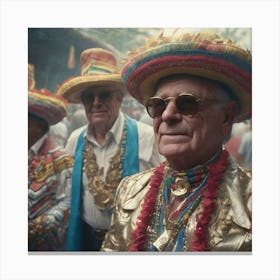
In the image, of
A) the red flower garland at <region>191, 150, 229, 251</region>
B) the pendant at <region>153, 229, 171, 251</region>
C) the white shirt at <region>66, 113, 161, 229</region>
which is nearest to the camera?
the red flower garland at <region>191, 150, 229, 251</region>

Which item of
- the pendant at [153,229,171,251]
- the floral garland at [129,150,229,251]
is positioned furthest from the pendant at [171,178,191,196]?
the pendant at [153,229,171,251]

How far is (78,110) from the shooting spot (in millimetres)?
3693

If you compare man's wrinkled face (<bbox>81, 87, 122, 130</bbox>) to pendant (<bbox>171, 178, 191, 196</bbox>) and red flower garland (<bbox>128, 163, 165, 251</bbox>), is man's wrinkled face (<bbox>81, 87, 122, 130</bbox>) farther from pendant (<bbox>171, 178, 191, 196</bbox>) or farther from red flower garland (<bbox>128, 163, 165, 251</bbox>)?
pendant (<bbox>171, 178, 191, 196</bbox>)

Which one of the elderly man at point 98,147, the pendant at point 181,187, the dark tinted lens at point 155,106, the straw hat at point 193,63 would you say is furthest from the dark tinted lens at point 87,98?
the pendant at point 181,187

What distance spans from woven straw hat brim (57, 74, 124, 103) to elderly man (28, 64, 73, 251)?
0.06 metres

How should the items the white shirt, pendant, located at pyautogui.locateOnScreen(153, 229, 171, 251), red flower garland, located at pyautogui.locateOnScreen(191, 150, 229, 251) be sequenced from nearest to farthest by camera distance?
red flower garland, located at pyautogui.locateOnScreen(191, 150, 229, 251) < pendant, located at pyautogui.locateOnScreen(153, 229, 171, 251) < the white shirt

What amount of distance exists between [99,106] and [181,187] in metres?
0.80

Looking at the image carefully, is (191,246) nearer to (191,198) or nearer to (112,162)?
(191,198)

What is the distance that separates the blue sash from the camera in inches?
144

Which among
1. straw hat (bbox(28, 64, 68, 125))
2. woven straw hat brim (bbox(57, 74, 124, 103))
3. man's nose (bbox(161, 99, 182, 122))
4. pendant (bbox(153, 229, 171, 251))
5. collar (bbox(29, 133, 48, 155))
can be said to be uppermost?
woven straw hat brim (bbox(57, 74, 124, 103))

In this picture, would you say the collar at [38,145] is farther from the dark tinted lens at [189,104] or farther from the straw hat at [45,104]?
the dark tinted lens at [189,104]

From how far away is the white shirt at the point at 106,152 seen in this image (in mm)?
3643
